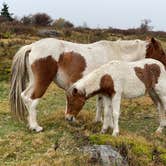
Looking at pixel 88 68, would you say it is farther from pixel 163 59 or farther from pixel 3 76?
pixel 3 76

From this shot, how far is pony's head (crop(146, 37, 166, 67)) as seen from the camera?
9.44 metres

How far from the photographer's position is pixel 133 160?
6715mm

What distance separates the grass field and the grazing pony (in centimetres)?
40

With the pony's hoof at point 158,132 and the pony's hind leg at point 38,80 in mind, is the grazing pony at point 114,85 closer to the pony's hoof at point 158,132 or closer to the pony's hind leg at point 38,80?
the pony's hind leg at point 38,80

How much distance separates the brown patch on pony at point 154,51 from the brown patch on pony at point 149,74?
2.94 feet

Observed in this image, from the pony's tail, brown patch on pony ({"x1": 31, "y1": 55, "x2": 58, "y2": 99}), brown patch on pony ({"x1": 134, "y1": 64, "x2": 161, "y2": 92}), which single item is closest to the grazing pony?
brown patch on pony ({"x1": 134, "y1": 64, "x2": 161, "y2": 92})

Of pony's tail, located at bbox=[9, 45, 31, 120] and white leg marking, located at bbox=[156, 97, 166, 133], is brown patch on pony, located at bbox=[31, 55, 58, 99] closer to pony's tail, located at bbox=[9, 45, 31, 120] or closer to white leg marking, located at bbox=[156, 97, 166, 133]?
pony's tail, located at bbox=[9, 45, 31, 120]

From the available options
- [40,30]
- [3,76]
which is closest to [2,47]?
[3,76]

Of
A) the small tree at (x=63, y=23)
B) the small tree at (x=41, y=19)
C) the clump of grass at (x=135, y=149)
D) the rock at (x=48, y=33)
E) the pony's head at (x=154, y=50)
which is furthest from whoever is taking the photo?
the small tree at (x=63, y=23)

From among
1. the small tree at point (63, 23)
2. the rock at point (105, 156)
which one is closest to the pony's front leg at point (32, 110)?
the rock at point (105, 156)

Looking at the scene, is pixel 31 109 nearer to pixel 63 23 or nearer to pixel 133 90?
pixel 133 90

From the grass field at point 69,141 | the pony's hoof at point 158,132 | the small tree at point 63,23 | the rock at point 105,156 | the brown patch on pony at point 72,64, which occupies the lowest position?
the small tree at point 63,23

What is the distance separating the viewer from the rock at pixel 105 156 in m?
6.41

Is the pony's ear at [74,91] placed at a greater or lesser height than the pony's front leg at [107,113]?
greater
